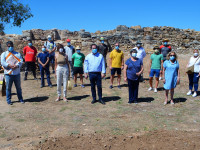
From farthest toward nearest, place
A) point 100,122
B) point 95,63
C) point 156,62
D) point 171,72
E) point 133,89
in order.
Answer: point 156,62 → point 133,89 → point 95,63 → point 171,72 → point 100,122

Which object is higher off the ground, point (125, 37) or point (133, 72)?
point (125, 37)

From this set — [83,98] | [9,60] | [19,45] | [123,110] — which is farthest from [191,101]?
[19,45]

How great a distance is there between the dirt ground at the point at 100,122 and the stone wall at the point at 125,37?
9375mm

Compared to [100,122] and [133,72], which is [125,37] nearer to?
[133,72]

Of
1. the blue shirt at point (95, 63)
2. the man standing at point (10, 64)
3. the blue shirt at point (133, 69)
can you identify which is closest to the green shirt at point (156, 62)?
the blue shirt at point (133, 69)

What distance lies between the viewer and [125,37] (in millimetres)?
18109

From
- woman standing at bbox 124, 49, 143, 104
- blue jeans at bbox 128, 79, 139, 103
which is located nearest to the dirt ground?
blue jeans at bbox 128, 79, 139, 103

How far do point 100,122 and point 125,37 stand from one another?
43.2ft

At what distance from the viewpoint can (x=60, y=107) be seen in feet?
23.2

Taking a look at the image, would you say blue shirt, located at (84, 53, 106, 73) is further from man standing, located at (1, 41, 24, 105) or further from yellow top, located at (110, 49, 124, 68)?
man standing, located at (1, 41, 24, 105)

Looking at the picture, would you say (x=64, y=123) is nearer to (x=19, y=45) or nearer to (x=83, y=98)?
(x=83, y=98)

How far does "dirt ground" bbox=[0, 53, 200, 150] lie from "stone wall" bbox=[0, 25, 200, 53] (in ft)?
30.8

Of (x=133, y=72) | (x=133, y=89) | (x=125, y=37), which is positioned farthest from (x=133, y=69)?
(x=125, y=37)

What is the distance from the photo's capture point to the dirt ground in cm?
457
